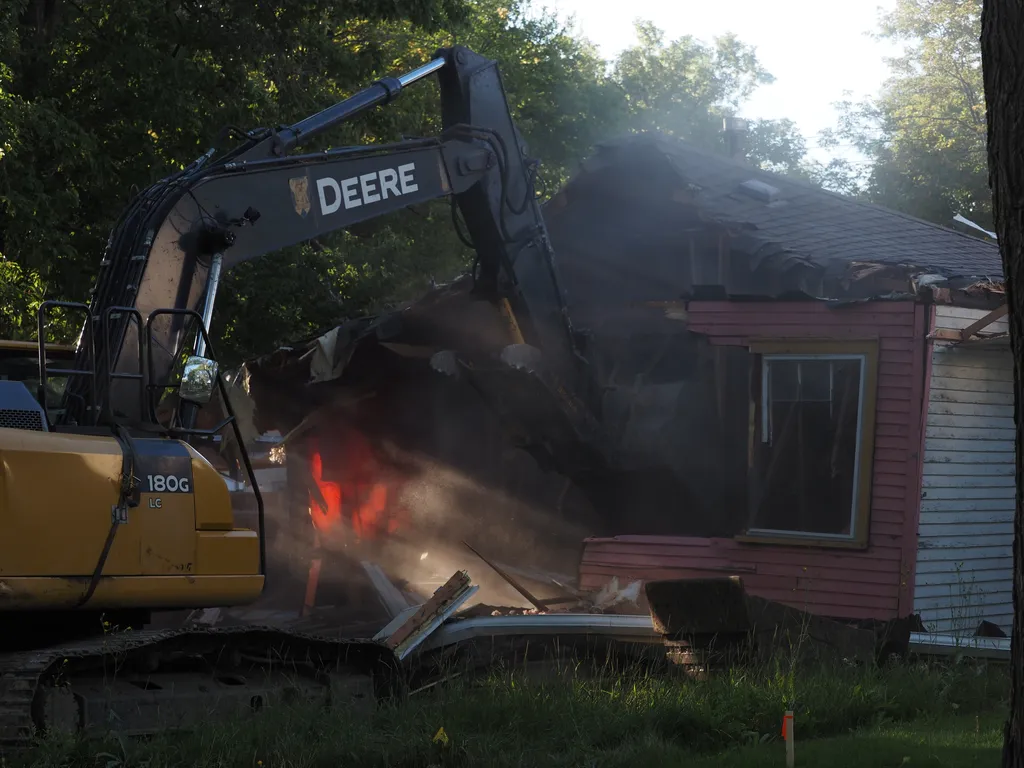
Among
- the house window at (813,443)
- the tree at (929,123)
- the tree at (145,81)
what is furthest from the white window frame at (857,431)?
the tree at (929,123)

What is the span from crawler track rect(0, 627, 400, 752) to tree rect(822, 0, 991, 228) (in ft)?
107

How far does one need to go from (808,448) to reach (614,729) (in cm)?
587

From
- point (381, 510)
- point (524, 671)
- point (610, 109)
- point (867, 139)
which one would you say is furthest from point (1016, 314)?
point (867, 139)

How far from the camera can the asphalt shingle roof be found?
13156 mm

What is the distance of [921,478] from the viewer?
12.1 metres

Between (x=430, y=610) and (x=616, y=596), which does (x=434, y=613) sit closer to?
(x=430, y=610)

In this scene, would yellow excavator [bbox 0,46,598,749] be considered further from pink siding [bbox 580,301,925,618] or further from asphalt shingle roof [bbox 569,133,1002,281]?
asphalt shingle roof [bbox 569,133,1002,281]

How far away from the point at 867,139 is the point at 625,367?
38.2 m

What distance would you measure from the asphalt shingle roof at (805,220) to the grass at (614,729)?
16.8 feet

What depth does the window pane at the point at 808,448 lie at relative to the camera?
12.4 m

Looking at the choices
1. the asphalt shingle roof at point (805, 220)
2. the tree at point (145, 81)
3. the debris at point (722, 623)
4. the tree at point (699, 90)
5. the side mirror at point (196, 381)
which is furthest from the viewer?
the tree at point (699, 90)

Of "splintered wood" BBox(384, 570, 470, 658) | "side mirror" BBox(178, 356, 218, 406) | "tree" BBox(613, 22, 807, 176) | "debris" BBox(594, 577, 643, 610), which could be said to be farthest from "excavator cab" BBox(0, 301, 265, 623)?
Result: "tree" BBox(613, 22, 807, 176)

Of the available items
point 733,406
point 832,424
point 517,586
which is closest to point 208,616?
point 517,586

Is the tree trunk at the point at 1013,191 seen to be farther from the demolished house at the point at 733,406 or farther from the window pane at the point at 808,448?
the window pane at the point at 808,448
